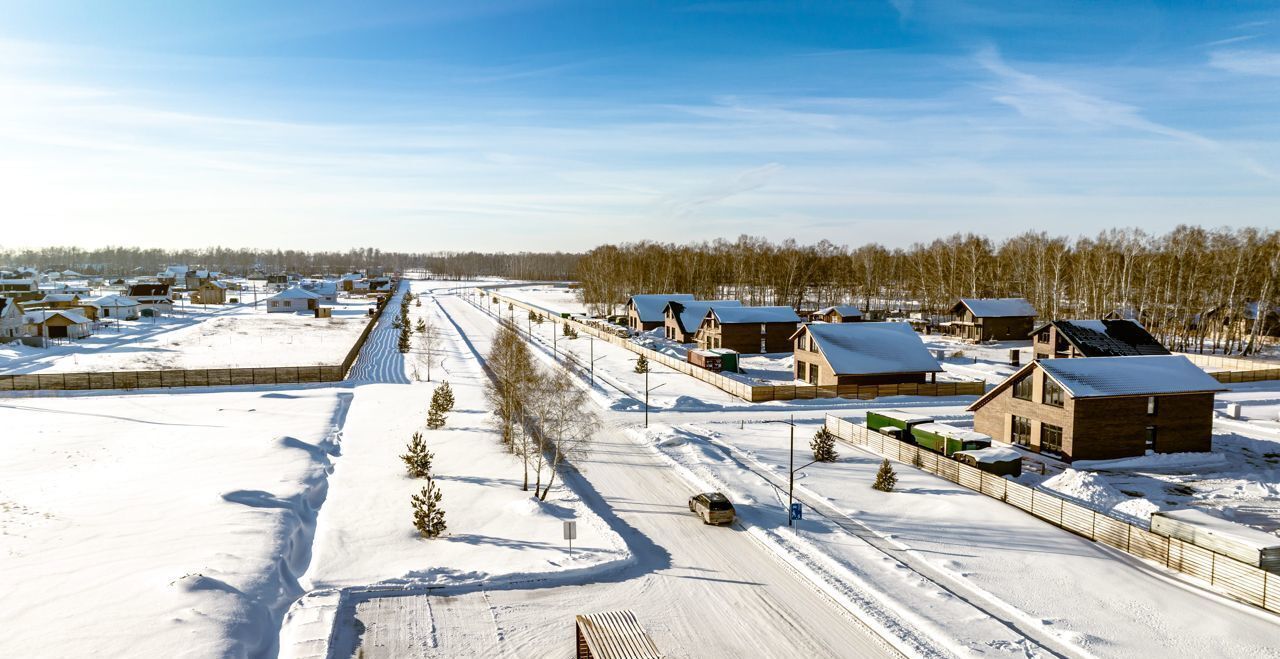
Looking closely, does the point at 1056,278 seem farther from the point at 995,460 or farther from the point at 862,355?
the point at 995,460

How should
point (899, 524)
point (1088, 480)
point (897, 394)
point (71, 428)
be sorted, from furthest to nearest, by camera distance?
1. point (897, 394)
2. point (71, 428)
3. point (1088, 480)
4. point (899, 524)

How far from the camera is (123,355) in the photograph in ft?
232

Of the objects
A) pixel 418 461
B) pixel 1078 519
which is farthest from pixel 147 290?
pixel 1078 519

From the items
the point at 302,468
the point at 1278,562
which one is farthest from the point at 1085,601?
the point at 302,468

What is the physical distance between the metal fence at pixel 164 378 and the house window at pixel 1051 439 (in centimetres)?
5033

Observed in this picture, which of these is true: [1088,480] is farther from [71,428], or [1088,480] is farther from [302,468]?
[71,428]

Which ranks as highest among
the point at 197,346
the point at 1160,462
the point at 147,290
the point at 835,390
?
the point at 147,290

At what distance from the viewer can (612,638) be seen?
1673 cm

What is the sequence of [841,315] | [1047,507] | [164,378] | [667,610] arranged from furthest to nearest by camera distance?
[841,315], [164,378], [1047,507], [667,610]

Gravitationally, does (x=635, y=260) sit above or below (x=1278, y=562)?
above

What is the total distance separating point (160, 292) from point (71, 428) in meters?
94.7

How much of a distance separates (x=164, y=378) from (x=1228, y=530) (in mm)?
63280

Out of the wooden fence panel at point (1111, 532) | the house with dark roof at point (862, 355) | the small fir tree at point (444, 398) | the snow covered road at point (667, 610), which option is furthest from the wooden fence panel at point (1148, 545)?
the small fir tree at point (444, 398)

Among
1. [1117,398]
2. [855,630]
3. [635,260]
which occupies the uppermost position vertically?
[635,260]
